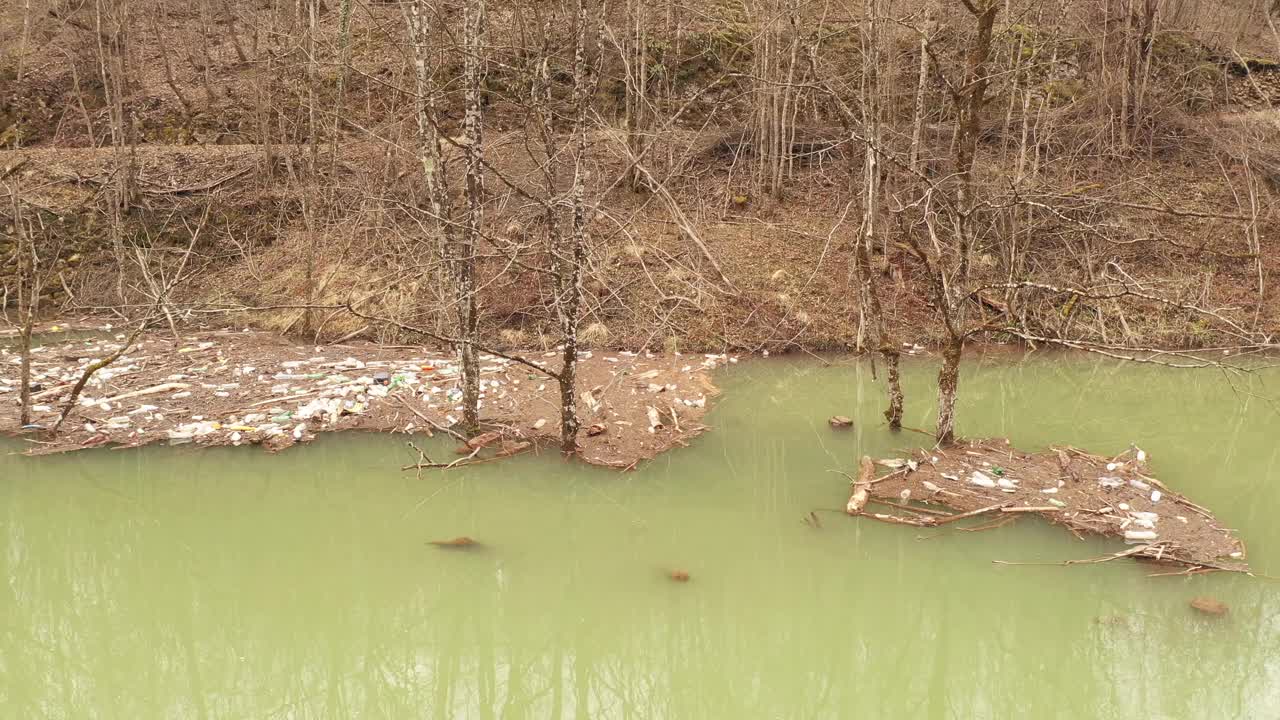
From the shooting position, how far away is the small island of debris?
583 centimetres

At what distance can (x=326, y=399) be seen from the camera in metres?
8.97

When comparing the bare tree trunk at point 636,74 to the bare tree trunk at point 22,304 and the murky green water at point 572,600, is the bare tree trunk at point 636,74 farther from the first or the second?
the bare tree trunk at point 22,304

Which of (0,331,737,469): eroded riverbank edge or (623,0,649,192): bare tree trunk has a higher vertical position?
(623,0,649,192): bare tree trunk

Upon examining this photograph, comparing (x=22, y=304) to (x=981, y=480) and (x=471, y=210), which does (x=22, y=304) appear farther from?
(x=981, y=480)

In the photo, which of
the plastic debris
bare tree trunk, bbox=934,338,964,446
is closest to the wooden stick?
bare tree trunk, bbox=934,338,964,446

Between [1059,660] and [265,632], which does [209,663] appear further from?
[1059,660]

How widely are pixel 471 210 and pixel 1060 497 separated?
5.33m

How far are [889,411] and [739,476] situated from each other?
6.04 ft

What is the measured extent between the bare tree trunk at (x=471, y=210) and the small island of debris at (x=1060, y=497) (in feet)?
12.0

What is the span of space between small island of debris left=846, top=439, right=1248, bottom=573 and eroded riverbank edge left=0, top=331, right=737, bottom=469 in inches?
90.4

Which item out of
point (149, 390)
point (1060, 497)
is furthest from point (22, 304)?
point (1060, 497)

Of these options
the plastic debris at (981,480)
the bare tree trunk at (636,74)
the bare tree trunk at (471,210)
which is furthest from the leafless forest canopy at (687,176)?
the plastic debris at (981,480)

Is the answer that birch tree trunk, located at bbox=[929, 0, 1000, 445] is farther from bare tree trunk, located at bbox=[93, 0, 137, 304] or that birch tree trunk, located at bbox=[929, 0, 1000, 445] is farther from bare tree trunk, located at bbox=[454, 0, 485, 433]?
bare tree trunk, located at bbox=[93, 0, 137, 304]

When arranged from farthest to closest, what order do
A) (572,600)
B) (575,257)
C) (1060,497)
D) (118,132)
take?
(118,132), (575,257), (1060,497), (572,600)
